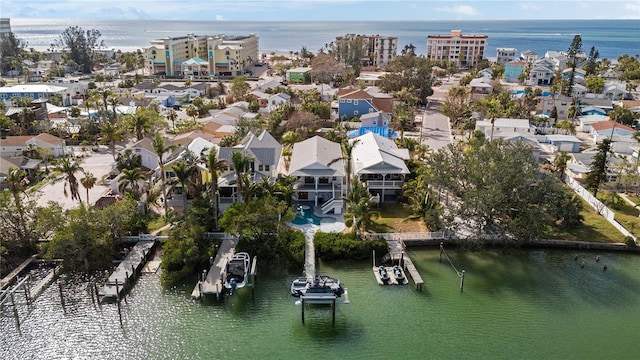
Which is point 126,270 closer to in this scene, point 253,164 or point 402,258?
point 253,164

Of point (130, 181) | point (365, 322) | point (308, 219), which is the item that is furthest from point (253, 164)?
point (365, 322)

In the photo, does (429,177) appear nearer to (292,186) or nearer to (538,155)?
(292,186)

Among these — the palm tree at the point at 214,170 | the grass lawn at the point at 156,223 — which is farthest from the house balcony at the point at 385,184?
the grass lawn at the point at 156,223

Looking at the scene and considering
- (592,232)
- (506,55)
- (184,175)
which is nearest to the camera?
(184,175)

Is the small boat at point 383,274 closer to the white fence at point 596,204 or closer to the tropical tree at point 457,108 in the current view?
the white fence at point 596,204

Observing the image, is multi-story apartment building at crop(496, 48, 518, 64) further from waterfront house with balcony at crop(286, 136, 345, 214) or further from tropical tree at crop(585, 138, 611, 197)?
waterfront house with balcony at crop(286, 136, 345, 214)

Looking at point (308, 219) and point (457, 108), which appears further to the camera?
point (457, 108)

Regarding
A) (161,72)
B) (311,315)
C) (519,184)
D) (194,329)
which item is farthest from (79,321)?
(161,72)

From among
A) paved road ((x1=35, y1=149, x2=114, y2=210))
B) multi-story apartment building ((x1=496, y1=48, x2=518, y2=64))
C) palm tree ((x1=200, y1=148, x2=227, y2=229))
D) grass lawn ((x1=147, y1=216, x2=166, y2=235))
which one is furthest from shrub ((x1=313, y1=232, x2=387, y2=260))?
multi-story apartment building ((x1=496, y1=48, x2=518, y2=64))
